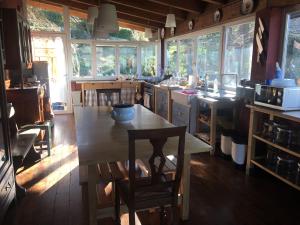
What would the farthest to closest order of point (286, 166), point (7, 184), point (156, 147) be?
point (286, 166), point (7, 184), point (156, 147)

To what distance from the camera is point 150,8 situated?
17.8ft

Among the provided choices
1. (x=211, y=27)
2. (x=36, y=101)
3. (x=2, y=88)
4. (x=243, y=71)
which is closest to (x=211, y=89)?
(x=243, y=71)

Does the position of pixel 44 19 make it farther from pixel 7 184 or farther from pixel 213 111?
pixel 7 184

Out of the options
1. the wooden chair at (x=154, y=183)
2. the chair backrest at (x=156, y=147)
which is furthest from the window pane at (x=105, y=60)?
the chair backrest at (x=156, y=147)

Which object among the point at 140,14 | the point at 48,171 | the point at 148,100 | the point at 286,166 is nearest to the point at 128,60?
the point at 140,14

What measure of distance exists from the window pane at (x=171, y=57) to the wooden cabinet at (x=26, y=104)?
3.32 meters

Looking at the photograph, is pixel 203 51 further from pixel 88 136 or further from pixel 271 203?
pixel 88 136

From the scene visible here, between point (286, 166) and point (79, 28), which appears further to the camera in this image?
point (79, 28)

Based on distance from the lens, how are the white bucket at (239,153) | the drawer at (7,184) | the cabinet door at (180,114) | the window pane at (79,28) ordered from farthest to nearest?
the window pane at (79,28)
the cabinet door at (180,114)
the white bucket at (239,153)
the drawer at (7,184)

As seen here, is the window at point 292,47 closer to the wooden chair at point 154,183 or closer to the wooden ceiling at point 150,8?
the wooden ceiling at point 150,8

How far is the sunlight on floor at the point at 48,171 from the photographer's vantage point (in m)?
2.89

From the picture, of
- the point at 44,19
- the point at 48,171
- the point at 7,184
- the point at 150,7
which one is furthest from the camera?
the point at 44,19

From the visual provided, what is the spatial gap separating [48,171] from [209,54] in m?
3.28

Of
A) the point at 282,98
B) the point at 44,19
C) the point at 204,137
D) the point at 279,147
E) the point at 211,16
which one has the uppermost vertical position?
the point at 44,19
